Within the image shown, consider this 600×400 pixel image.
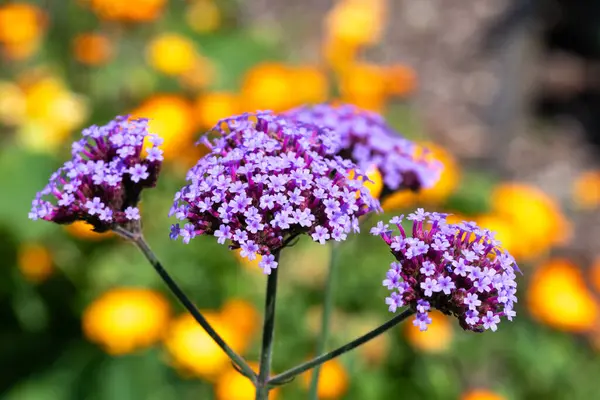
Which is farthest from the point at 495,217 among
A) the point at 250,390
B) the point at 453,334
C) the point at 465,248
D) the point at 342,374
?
the point at 465,248

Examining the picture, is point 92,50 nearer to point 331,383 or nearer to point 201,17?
point 201,17

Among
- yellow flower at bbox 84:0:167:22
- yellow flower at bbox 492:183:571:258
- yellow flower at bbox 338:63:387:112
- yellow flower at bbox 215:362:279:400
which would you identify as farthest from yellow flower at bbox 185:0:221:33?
yellow flower at bbox 215:362:279:400

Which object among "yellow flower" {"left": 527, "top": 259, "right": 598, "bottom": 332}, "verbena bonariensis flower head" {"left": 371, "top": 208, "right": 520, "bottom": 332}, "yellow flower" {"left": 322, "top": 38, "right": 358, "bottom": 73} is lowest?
"yellow flower" {"left": 527, "top": 259, "right": 598, "bottom": 332}

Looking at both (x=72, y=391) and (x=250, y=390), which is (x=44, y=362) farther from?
(x=250, y=390)

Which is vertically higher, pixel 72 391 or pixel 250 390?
pixel 250 390

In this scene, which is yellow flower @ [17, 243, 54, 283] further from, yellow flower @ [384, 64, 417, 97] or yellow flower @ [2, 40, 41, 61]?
yellow flower @ [384, 64, 417, 97]

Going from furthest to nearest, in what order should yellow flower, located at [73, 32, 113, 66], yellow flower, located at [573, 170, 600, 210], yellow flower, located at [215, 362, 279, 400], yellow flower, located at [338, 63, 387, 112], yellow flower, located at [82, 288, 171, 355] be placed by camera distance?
1. yellow flower, located at [573, 170, 600, 210]
2. yellow flower, located at [338, 63, 387, 112]
3. yellow flower, located at [73, 32, 113, 66]
4. yellow flower, located at [82, 288, 171, 355]
5. yellow flower, located at [215, 362, 279, 400]
